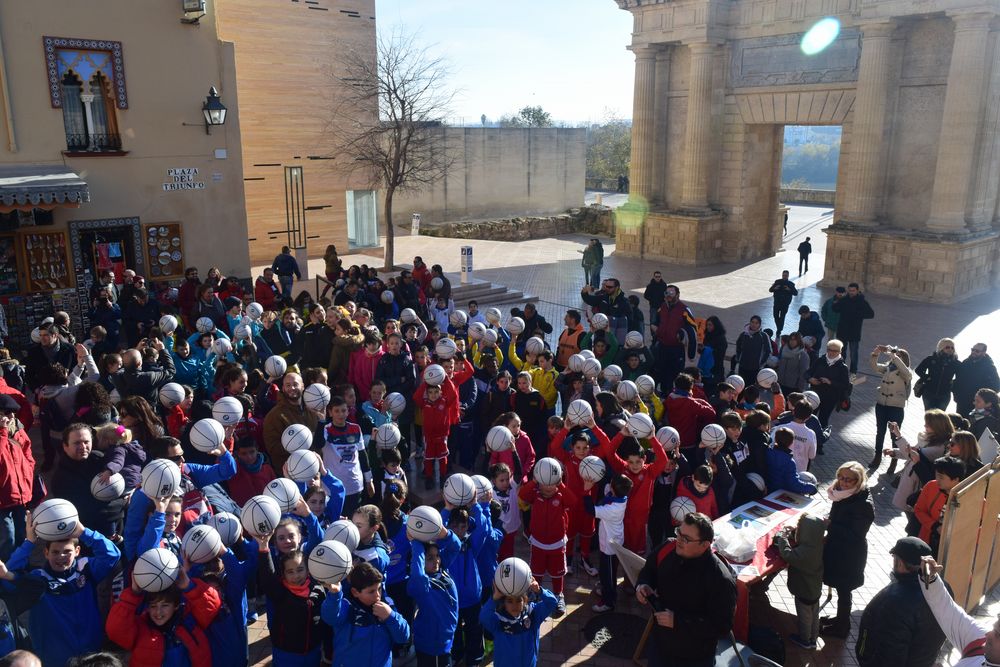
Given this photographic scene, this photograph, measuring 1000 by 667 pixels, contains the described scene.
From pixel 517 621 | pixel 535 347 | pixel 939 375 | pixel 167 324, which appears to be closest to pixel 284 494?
pixel 517 621

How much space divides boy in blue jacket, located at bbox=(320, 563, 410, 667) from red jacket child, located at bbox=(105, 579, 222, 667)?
74 centimetres

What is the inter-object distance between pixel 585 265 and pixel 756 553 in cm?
1450

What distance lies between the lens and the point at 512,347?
1012 centimetres

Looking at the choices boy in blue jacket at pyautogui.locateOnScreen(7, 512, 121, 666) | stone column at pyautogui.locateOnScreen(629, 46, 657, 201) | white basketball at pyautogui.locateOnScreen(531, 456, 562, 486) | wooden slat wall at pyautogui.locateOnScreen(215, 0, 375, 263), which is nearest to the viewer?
boy in blue jacket at pyautogui.locateOnScreen(7, 512, 121, 666)

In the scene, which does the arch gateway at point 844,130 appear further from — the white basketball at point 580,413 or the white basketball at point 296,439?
the white basketball at point 296,439

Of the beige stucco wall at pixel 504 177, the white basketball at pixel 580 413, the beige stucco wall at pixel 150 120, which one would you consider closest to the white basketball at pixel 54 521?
the white basketball at pixel 580 413

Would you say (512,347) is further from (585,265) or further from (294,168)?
(294,168)

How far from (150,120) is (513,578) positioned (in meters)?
13.4

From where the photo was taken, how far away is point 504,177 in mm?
39062

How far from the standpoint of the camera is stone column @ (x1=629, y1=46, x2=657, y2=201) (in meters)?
25.5

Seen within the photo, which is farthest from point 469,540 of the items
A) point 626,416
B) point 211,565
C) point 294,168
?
point 294,168

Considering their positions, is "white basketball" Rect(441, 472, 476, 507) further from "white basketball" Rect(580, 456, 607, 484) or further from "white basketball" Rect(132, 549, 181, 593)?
"white basketball" Rect(132, 549, 181, 593)

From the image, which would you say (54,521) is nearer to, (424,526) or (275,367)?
(424,526)

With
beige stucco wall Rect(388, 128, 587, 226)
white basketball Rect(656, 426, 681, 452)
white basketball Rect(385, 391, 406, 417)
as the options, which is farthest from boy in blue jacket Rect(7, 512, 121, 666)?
beige stucco wall Rect(388, 128, 587, 226)
